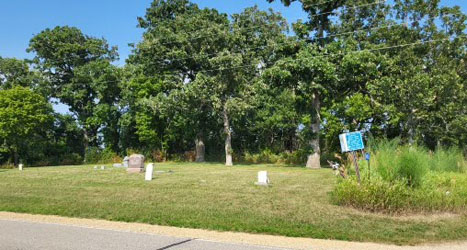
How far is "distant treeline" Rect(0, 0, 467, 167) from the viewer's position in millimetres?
26438

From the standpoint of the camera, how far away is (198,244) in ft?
23.5

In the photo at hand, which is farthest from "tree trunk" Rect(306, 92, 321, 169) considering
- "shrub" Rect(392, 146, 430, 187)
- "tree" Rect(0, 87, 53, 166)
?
"tree" Rect(0, 87, 53, 166)

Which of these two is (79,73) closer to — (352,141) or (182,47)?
(182,47)

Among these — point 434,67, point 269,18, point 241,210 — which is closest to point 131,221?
point 241,210

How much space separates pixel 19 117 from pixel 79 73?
859cm

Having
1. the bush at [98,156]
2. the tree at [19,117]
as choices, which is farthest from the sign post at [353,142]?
the tree at [19,117]

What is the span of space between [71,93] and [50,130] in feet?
15.2

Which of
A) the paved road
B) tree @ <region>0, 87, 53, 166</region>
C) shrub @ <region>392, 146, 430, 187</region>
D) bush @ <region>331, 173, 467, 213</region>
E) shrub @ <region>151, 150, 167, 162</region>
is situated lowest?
the paved road

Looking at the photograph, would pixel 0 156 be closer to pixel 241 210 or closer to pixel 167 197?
pixel 167 197

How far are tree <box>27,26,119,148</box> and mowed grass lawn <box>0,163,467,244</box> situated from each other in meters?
27.0

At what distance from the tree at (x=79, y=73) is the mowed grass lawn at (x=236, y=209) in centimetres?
2702

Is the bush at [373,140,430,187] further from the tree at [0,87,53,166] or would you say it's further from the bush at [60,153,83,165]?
the bush at [60,153,83,165]

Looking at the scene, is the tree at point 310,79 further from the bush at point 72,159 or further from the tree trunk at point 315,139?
the bush at point 72,159

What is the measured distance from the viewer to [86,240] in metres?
7.36
